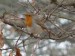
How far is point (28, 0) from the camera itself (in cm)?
304

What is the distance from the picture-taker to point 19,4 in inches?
131

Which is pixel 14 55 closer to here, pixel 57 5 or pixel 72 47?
pixel 57 5

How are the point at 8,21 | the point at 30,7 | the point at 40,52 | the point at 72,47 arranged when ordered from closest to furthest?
1. the point at 8,21
2. the point at 30,7
3. the point at 72,47
4. the point at 40,52

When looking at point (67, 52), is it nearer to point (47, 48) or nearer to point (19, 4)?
point (47, 48)

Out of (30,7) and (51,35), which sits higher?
(30,7)

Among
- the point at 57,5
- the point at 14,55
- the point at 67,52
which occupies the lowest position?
the point at 67,52

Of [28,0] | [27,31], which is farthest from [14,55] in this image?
[28,0]

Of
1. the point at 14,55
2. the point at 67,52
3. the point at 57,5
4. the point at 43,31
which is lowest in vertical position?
the point at 67,52

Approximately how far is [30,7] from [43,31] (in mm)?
441

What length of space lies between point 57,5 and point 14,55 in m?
0.49

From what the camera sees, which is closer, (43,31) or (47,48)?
(43,31)

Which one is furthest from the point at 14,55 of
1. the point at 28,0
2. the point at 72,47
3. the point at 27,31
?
the point at 72,47

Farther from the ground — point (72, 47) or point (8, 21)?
point (8, 21)

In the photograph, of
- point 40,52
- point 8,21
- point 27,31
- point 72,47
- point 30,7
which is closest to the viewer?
point 27,31
